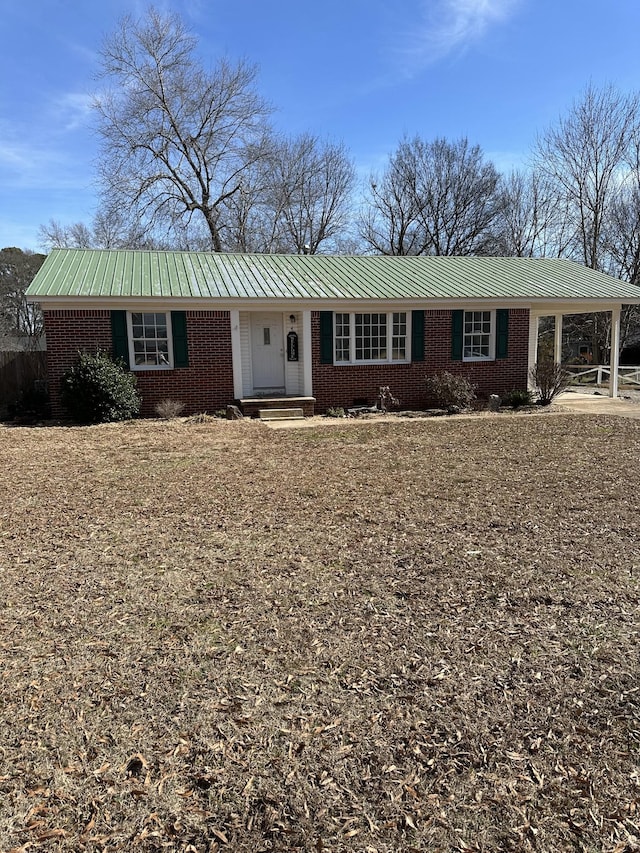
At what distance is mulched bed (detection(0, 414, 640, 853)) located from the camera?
209 centimetres

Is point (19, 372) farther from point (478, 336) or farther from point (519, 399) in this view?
point (519, 399)

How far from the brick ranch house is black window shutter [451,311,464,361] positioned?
1.2 inches

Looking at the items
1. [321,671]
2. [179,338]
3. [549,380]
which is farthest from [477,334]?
[321,671]

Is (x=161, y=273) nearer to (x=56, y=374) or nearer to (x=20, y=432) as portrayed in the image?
(x=56, y=374)

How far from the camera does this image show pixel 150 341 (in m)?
13.0

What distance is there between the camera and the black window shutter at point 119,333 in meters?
12.4

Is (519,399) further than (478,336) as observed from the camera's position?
No

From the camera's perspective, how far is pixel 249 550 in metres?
4.70

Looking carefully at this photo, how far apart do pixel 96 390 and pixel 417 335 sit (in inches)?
313

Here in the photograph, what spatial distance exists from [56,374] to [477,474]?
9468 mm

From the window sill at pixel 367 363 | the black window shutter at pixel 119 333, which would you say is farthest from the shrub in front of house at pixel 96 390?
the window sill at pixel 367 363

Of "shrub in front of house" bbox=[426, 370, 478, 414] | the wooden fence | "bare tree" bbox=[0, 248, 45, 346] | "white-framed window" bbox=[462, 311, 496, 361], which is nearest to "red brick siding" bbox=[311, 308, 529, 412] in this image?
"white-framed window" bbox=[462, 311, 496, 361]

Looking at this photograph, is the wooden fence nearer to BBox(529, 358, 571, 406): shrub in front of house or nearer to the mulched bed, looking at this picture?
the mulched bed

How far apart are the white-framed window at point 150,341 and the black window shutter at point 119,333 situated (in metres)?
0.19
